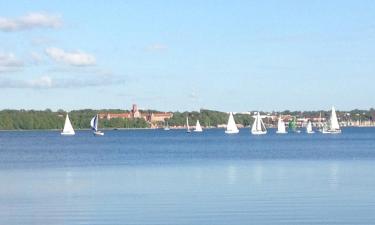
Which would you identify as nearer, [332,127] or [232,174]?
[232,174]

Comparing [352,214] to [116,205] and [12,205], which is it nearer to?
[116,205]

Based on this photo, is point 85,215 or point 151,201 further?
point 151,201

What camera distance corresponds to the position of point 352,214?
26.2m

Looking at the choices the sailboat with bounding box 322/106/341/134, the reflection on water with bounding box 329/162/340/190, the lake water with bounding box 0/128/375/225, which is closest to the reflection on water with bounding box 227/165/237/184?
the lake water with bounding box 0/128/375/225

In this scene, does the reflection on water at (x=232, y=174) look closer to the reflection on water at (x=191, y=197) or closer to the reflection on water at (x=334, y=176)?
the reflection on water at (x=191, y=197)

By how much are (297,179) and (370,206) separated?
40.9 feet

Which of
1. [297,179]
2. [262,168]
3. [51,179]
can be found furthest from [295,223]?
[262,168]

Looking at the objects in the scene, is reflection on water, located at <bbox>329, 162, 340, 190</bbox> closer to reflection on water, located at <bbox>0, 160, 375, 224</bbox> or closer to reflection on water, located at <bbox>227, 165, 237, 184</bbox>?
reflection on water, located at <bbox>0, 160, 375, 224</bbox>

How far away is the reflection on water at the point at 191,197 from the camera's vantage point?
85.3ft

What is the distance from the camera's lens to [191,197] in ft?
104

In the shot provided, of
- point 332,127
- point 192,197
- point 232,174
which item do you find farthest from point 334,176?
point 332,127

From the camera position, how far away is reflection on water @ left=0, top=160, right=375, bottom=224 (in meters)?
26.0

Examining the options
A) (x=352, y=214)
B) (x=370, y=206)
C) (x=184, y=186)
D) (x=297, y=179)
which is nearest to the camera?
(x=352, y=214)

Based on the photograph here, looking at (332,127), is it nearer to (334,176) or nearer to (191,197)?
(334,176)
